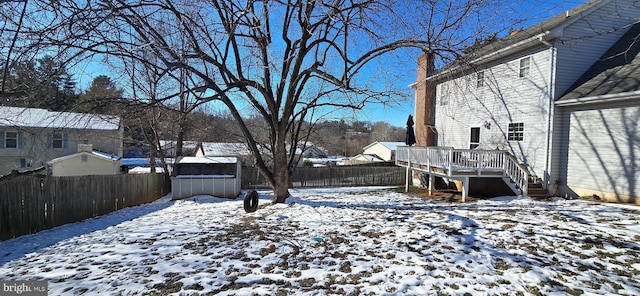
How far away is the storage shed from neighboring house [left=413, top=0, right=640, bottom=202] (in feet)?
31.5

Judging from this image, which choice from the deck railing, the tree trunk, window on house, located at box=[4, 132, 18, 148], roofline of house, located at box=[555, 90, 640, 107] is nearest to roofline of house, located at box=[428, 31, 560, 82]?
roofline of house, located at box=[555, 90, 640, 107]

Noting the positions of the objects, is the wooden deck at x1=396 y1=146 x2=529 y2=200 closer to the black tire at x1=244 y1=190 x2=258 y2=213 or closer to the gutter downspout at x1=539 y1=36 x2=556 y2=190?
the gutter downspout at x1=539 y1=36 x2=556 y2=190

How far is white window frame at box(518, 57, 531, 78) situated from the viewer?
10683 mm

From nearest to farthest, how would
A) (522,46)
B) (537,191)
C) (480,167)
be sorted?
(537,191), (480,167), (522,46)

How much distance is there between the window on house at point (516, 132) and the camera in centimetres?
1090

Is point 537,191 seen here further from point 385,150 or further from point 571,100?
point 385,150

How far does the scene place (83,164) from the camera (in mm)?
20516

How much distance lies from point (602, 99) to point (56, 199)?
15323 millimetres

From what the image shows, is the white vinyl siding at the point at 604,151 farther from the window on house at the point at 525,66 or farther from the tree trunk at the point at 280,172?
the tree trunk at the point at 280,172

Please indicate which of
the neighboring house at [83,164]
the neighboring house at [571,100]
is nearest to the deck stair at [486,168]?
the neighboring house at [571,100]

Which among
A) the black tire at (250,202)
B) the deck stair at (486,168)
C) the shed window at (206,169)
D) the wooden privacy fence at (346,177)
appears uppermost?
the deck stair at (486,168)

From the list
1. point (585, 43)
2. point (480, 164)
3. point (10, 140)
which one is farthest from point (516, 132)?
point (10, 140)

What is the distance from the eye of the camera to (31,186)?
691cm

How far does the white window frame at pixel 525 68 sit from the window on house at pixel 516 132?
1.80m
